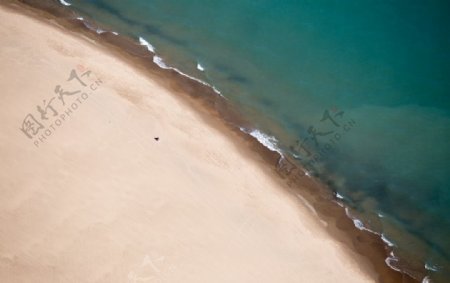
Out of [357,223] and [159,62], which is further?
[159,62]

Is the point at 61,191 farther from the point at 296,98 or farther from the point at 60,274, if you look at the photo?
the point at 296,98

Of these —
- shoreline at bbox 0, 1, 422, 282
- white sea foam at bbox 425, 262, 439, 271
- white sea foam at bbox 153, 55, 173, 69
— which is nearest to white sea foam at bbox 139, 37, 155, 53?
shoreline at bbox 0, 1, 422, 282

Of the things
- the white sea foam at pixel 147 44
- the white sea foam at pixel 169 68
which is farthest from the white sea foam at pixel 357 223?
the white sea foam at pixel 147 44

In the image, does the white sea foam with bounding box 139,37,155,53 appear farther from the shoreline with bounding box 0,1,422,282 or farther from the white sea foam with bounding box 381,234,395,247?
the white sea foam with bounding box 381,234,395,247

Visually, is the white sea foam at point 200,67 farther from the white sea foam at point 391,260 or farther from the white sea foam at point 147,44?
the white sea foam at point 391,260

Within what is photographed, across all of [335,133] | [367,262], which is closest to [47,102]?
[335,133]

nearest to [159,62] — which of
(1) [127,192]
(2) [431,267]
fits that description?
(1) [127,192]

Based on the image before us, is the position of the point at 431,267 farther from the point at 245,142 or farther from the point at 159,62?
the point at 159,62
